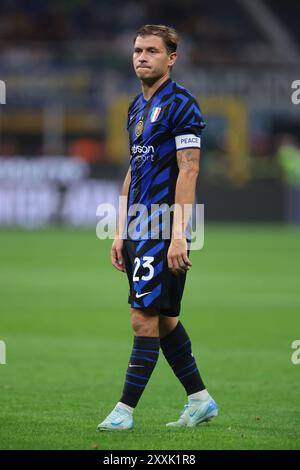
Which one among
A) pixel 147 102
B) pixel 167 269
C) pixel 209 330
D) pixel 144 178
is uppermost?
pixel 147 102

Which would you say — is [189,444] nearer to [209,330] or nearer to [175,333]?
[175,333]

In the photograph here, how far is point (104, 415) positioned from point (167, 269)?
3.81ft

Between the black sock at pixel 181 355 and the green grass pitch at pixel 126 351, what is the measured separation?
30 centimetres

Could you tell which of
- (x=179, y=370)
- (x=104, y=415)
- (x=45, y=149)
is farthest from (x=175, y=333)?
(x=45, y=149)

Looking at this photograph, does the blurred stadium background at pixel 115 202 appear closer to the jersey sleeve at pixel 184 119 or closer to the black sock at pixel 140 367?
the black sock at pixel 140 367

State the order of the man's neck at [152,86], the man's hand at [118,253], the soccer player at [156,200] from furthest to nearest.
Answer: the man's hand at [118,253] < the man's neck at [152,86] < the soccer player at [156,200]

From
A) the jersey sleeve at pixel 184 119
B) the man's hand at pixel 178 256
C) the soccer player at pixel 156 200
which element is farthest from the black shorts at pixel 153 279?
the jersey sleeve at pixel 184 119

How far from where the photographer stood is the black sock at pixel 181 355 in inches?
251

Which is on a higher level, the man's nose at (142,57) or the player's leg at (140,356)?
the man's nose at (142,57)

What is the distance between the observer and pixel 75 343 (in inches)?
405

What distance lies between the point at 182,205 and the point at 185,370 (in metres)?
1.07

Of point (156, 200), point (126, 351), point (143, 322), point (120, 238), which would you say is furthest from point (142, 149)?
point (126, 351)

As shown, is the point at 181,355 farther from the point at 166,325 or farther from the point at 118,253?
the point at 118,253

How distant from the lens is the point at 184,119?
607 cm
